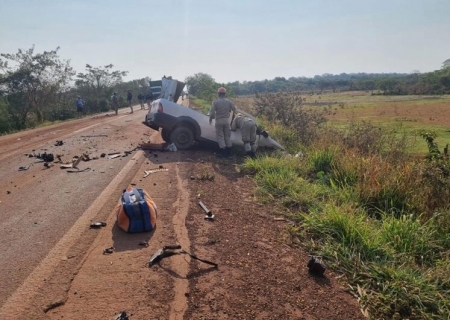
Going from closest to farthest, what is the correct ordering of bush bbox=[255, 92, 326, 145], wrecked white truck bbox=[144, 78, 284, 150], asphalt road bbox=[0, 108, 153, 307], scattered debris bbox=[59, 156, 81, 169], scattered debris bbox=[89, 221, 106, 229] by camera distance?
1. asphalt road bbox=[0, 108, 153, 307]
2. scattered debris bbox=[89, 221, 106, 229]
3. scattered debris bbox=[59, 156, 81, 169]
4. wrecked white truck bbox=[144, 78, 284, 150]
5. bush bbox=[255, 92, 326, 145]

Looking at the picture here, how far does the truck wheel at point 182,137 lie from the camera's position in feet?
33.9

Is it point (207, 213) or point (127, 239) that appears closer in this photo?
point (127, 239)

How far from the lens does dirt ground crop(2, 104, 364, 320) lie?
9.99 ft

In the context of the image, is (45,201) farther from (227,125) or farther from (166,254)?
(227,125)

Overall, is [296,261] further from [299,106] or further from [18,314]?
[299,106]

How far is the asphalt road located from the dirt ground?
29 centimetres

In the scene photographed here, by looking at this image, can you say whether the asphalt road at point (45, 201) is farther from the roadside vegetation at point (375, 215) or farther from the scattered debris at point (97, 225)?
the roadside vegetation at point (375, 215)

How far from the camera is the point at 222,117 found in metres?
9.79

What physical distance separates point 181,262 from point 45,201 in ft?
11.0

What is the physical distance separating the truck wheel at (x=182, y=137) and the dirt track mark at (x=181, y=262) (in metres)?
4.41

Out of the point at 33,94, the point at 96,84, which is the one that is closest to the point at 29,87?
the point at 33,94

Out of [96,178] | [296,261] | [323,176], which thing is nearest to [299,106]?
[323,176]

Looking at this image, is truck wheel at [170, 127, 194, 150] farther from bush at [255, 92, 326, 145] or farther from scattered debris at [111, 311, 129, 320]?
scattered debris at [111, 311, 129, 320]

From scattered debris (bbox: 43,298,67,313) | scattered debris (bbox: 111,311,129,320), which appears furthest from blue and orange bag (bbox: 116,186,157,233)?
scattered debris (bbox: 111,311,129,320)
